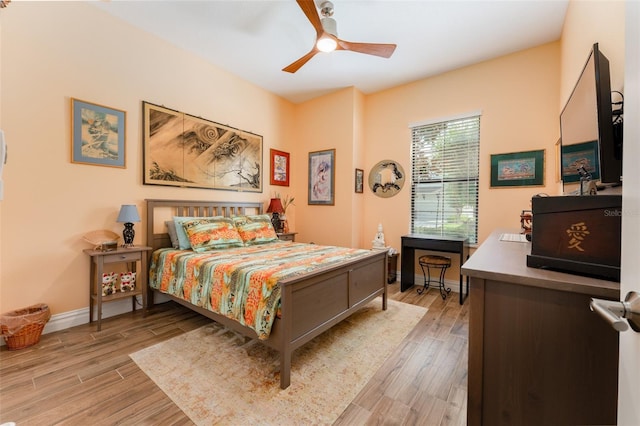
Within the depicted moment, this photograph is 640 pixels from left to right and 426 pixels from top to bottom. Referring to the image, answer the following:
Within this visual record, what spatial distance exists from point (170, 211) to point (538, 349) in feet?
11.8

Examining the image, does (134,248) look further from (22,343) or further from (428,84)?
(428,84)

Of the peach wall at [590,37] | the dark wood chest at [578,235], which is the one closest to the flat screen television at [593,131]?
the peach wall at [590,37]

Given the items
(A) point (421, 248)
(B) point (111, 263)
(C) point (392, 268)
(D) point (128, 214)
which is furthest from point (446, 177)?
(B) point (111, 263)

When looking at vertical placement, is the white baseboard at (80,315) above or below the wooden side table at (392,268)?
below

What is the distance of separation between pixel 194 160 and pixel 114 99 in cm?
100

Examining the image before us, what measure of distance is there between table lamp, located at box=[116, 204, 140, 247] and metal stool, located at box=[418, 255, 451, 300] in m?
3.52

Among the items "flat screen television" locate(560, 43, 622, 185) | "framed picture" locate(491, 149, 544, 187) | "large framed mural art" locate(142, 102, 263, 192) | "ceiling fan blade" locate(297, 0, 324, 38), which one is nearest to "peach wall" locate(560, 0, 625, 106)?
"flat screen television" locate(560, 43, 622, 185)

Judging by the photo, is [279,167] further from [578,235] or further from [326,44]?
[578,235]

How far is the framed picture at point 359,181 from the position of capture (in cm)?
438

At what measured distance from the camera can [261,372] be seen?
6.16 ft

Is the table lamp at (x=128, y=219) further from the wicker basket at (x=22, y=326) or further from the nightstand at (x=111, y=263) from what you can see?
the wicker basket at (x=22, y=326)

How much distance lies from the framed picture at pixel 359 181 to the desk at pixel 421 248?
114 cm

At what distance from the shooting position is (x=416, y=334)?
2.46 m

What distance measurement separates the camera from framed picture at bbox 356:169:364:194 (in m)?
4.38
